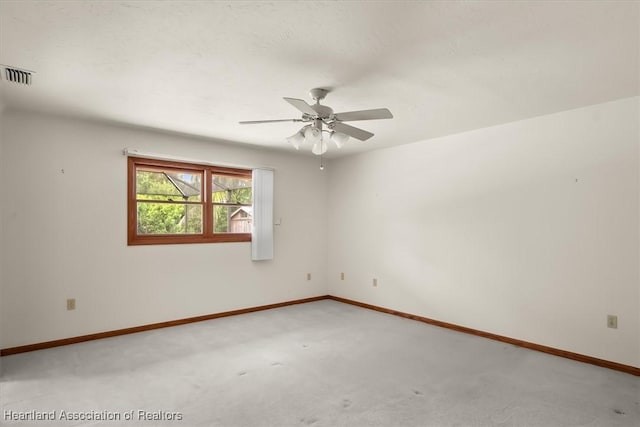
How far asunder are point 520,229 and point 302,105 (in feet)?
8.87

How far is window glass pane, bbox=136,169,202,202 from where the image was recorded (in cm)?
433

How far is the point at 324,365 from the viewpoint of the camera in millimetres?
3133

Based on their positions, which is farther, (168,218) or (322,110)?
(168,218)

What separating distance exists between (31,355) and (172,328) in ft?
4.30

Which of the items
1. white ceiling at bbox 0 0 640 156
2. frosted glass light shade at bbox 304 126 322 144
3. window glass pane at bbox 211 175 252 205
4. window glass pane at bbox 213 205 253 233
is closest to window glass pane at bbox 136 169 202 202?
window glass pane at bbox 211 175 252 205

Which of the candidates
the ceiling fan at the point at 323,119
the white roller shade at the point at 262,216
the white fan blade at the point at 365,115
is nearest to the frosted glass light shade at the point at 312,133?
the ceiling fan at the point at 323,119

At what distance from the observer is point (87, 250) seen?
3822 mm

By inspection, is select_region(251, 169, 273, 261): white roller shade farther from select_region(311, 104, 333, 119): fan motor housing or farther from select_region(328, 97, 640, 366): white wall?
select_region(311, 104, 333, 119): fan motor housing

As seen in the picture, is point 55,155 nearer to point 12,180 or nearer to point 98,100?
point 12,180

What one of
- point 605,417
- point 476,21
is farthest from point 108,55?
point 605,417

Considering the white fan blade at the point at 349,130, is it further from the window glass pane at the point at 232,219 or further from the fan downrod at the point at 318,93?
the window glass pane at the point at 232,219

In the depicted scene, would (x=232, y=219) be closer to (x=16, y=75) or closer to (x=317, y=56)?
(x=16, y=75)

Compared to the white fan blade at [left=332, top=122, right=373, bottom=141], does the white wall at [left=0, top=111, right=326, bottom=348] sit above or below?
below

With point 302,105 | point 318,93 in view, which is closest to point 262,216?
point 318,93
